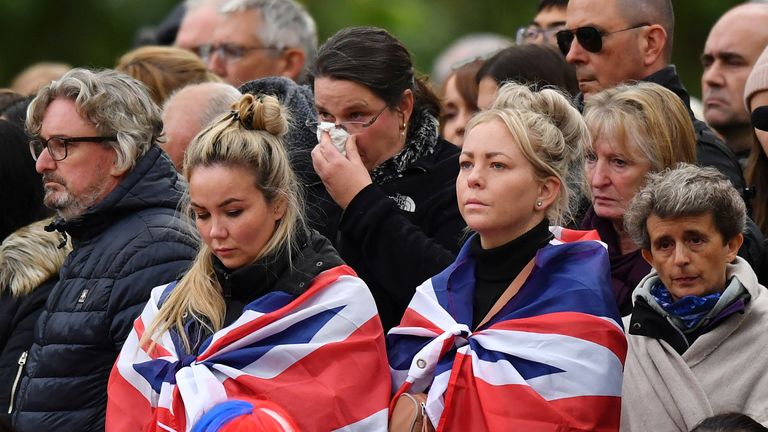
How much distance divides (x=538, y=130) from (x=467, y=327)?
733mm

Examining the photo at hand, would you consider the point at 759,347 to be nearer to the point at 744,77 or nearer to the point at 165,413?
the point at 165,413

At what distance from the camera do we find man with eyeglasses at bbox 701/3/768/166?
23.6 ft

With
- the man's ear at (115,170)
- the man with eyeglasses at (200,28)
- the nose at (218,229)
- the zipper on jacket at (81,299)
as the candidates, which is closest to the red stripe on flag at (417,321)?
the nose at (218,229)

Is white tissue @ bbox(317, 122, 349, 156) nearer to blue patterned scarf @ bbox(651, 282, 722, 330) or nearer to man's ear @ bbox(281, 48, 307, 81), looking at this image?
blue patterned scarf @ bbox(651, 282, 722, 330)

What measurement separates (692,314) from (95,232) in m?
2.33

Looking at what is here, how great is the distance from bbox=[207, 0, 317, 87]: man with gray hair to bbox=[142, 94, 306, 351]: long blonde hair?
9.49ft

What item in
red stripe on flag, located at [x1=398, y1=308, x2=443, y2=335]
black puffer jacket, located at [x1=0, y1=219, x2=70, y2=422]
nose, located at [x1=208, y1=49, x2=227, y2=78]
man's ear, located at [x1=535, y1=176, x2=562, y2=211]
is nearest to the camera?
red stripe on flag, located at [x1=398, y1=308, x2=443, y2=335]

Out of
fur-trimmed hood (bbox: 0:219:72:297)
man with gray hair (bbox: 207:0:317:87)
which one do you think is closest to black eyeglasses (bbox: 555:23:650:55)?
man with gray hair (bbox: 207:0:317:87)

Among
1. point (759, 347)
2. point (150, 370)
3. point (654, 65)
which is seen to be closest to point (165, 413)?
point (150, 370)

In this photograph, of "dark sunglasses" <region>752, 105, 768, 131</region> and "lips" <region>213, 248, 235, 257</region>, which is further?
"dark sunglasses" <region>752, 105, 768, 131</region>

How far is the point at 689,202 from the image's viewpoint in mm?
4793

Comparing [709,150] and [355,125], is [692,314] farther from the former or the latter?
[355,125]

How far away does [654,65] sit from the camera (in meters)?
6.33

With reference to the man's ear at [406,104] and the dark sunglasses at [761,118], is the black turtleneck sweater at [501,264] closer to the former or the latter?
the man's ear at [406,104]
